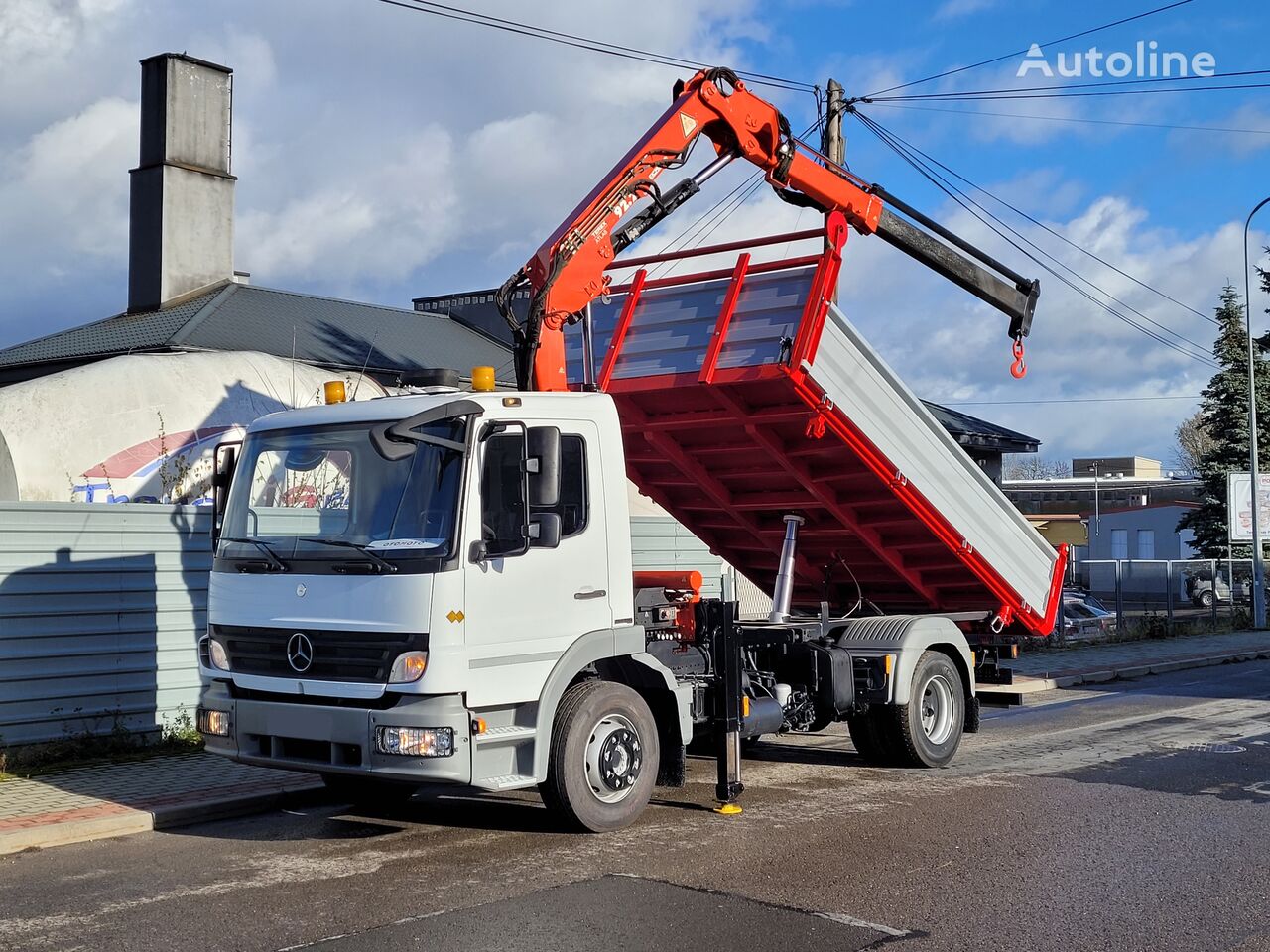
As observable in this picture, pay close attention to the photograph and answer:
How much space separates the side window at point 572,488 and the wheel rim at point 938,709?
4028 mm

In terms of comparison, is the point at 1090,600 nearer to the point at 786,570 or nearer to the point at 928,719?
the point at 928,719

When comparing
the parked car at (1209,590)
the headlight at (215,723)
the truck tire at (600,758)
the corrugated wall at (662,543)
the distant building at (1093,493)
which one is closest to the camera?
the truck tire at (600,758)

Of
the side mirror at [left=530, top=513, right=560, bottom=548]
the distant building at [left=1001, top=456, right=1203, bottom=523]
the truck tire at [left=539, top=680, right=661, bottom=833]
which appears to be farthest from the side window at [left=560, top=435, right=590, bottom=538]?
the distant building at [left=1001, top=456, right=1203, bottom=523]

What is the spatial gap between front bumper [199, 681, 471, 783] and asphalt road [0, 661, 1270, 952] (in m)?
0.56

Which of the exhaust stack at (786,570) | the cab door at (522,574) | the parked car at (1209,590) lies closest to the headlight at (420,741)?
the cab door at (522,574)

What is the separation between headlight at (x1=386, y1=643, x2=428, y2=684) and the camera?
721 cm

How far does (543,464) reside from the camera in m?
7.51

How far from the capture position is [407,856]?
7.63 meters

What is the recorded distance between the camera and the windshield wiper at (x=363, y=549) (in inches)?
289

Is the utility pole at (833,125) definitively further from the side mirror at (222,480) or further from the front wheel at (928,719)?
the side mirror at (222,480)

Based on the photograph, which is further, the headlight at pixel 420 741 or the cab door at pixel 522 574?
the cab door at pixel 522 574

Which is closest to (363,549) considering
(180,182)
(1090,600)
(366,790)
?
(366,790)

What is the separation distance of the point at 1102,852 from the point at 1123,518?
57.3m

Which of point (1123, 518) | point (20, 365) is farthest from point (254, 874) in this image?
point (1123, 518)
